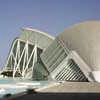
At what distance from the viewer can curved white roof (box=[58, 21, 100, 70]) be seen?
3397 cm

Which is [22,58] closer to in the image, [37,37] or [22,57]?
[22,57]

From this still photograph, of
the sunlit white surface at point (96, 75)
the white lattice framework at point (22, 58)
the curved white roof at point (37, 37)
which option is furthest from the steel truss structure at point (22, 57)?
the sunlit white surface at point (96, 75)

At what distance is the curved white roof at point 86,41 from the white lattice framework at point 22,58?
15485 millimetres

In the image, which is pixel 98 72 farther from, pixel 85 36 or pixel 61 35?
pixel 61 35

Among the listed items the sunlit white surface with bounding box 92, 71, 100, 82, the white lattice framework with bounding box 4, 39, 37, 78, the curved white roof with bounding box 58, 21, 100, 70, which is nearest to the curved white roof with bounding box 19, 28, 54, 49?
the white lattice framework with bounding box 4, 39, 37, 78

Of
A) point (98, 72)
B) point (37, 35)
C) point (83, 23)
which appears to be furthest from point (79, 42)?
point (37, 35)

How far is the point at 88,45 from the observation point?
35188 mm

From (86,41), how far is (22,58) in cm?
2598

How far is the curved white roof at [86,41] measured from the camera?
→ 111 ft

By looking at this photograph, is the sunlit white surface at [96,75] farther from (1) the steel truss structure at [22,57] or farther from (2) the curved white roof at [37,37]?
(1) the steel truss structure at [22,57]

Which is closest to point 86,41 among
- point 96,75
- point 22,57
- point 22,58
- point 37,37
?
point 96,75

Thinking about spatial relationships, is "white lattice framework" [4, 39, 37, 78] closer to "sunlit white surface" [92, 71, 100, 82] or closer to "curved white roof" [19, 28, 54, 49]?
"curved white roof" [19, 28, 54, 49]

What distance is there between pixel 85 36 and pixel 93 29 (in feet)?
6.05

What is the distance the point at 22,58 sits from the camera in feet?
188
